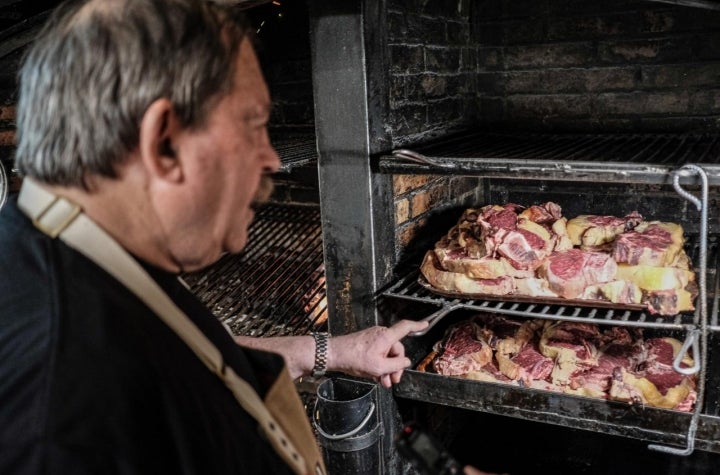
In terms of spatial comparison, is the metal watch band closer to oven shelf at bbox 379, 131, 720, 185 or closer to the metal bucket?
the metal bucket

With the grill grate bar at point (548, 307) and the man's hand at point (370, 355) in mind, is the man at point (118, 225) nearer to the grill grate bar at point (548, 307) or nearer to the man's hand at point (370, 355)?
the man's hand at point (370, 355)

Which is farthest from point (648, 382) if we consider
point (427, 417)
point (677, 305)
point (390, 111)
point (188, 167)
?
point (188, 167)

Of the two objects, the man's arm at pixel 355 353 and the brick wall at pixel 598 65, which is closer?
the man's arm at pixel 355 353

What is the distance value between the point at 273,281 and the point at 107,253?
218 centimetres

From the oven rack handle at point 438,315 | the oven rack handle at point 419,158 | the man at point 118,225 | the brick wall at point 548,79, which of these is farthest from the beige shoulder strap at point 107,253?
the brick wall at point 548,79

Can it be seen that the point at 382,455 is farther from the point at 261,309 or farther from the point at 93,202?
the point at 93,202

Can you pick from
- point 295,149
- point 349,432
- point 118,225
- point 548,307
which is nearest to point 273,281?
point 295,149

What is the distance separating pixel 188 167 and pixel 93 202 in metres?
0.18

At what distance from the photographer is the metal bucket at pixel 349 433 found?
2.43m

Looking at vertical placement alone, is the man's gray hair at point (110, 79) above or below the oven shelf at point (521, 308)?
above

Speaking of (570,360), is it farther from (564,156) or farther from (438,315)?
(564,156)

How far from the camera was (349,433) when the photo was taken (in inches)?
95.2

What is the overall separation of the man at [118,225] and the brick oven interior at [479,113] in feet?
4.16

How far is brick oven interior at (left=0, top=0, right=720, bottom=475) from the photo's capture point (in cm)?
254
